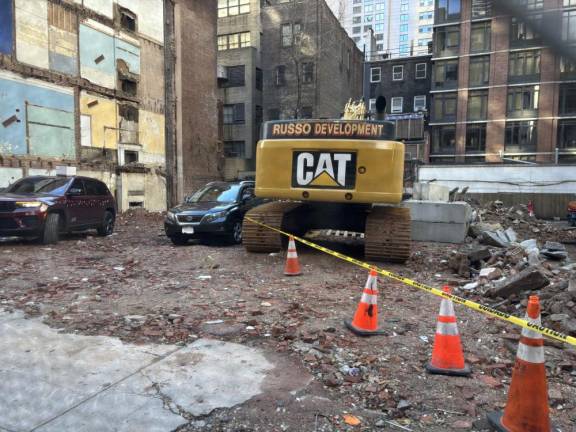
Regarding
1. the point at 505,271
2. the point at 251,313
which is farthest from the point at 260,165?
the point at 505,271

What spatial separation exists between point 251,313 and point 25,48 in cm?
1633

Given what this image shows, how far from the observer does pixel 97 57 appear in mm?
20266

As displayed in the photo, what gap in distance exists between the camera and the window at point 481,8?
1.13 metres

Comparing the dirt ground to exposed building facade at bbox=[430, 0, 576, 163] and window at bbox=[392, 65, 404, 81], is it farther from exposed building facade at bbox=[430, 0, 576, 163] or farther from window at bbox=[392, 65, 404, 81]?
window at bbox=[392, 65, 404, 81]

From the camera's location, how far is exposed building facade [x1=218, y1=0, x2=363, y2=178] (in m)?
39.6

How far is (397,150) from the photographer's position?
7.88 meters

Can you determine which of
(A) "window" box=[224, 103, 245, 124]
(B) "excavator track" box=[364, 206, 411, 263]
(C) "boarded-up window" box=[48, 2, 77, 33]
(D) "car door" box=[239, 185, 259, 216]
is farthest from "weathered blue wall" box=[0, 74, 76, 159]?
(A) "window" box=[224, 103, 245, 124]

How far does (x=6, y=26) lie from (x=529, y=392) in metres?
19.0

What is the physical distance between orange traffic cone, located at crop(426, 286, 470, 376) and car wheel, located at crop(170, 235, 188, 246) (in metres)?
7.98

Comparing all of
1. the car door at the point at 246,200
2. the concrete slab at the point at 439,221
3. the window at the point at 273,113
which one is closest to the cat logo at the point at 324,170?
the car door at the point at 246,200

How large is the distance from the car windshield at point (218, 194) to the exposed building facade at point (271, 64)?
2693 cm

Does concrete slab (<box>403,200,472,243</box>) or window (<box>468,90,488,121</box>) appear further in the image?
window (<box>468,90,488,121</box>)

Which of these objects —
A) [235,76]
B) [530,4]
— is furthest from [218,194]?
[235,76]

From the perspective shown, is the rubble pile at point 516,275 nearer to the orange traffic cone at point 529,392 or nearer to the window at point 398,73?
the orange traffic cone at point 529,392
